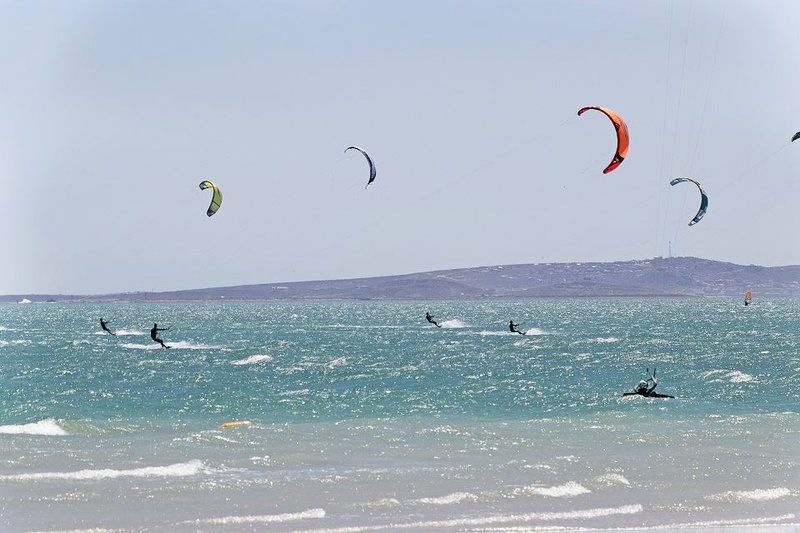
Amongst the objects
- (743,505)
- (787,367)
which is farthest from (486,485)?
(787,367)

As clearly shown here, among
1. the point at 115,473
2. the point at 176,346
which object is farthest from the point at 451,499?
the point at 176,346

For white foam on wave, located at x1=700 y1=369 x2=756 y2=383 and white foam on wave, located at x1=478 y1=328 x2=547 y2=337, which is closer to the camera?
white foam on wave, located at x1=700 y1=369 x2=756 y2=383

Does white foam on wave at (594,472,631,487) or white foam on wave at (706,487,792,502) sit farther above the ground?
white foam on wave at (594,472,631,487)

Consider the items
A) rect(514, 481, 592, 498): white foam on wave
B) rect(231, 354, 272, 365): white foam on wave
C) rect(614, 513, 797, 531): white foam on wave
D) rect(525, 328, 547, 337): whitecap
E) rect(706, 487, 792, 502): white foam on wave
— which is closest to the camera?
rect(614, 513, 797, 531): white foam on wave

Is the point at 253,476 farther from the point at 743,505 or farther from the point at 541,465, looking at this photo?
the point at 743,505

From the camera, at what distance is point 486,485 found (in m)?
21.2

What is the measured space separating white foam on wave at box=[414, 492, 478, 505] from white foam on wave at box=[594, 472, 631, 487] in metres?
2.53

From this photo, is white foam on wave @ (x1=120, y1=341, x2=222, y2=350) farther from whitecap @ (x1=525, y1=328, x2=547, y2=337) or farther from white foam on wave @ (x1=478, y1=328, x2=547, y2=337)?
whitecap @ (x1=525, y1=328, x2=547, y2=337)

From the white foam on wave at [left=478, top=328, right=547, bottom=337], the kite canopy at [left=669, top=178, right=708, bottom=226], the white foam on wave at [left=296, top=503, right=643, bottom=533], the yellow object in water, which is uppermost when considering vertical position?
the kite canopy at [left=669, top=178, right=708, bottom=226]

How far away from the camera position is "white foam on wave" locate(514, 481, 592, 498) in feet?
67.0

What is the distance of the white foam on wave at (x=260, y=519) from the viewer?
60.6 ft

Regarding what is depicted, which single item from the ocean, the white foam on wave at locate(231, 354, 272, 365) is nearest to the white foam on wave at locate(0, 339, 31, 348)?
the white foam on wave at locate(231, 354, 272, 365)

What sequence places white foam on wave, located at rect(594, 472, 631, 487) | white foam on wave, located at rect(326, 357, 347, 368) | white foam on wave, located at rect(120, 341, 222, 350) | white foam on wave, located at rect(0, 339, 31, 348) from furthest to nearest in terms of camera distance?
white foam on wave, located at rect(0, 339, 31, 348), white foam on wave, located at rect(120, 341, 222, 350), white foam on wave, located at rect(326, 357, 347, 368), white foam on wave, located at rect(594, 472, 631, 487)

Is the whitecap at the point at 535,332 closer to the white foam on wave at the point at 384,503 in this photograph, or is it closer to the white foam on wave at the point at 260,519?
the white foam on wave at the point at 384,503
